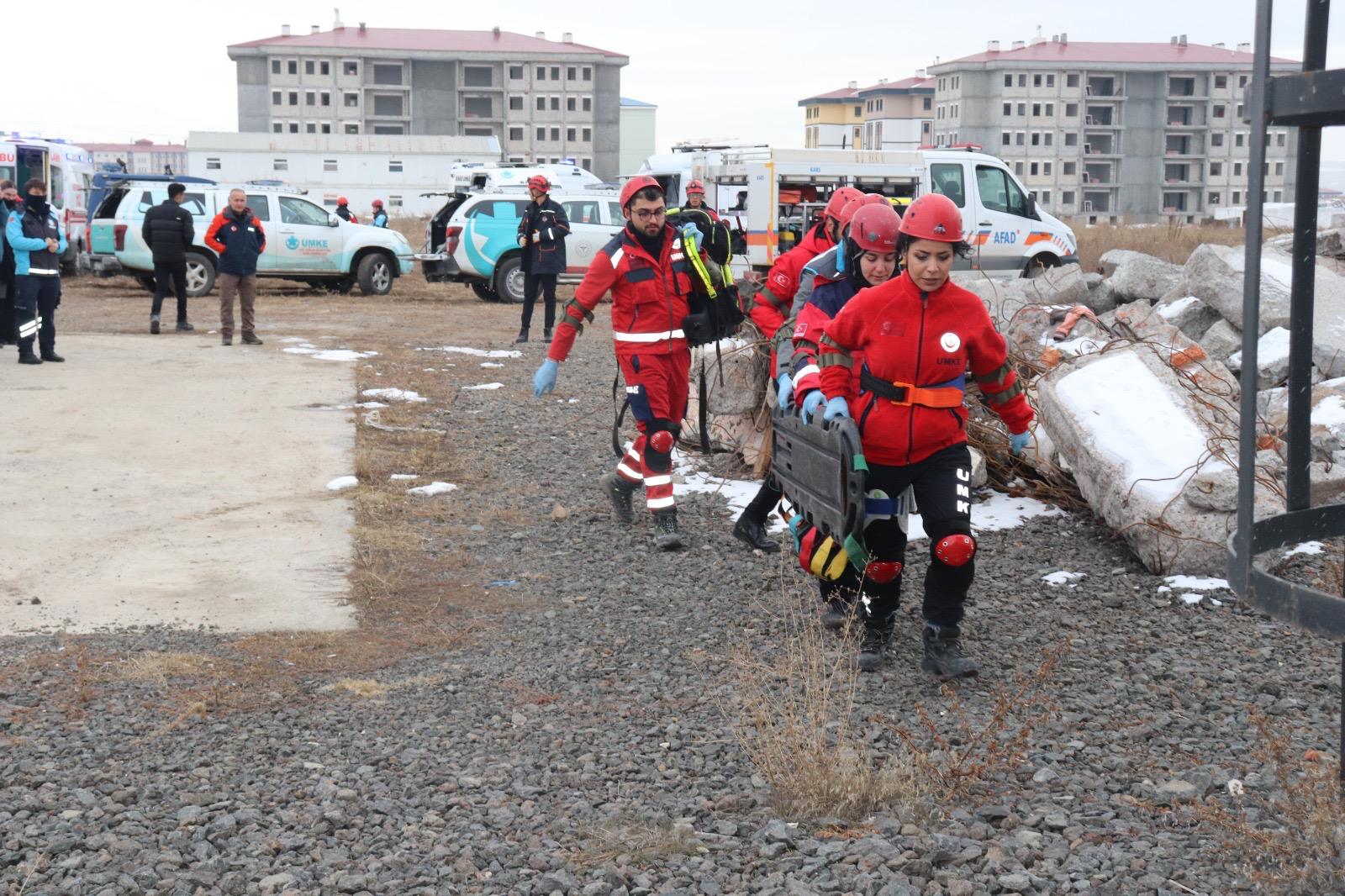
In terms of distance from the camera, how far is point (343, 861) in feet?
11.5

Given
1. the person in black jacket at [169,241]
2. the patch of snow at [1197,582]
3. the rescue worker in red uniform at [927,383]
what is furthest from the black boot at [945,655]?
the person in black jacket at [169,241]

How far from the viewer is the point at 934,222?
4.70 meters

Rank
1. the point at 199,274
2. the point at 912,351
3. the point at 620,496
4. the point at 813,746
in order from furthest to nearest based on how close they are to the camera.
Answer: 1. the point at 199,274
2. the point at 620,496
3. the point at 912,351
4. the point at 813,746

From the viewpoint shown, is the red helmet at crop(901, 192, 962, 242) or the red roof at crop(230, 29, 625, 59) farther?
the red roof at crop(230, 29, 625, 59)

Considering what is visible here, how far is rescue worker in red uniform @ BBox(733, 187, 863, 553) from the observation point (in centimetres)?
665

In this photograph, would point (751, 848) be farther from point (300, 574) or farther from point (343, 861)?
point (300, 574)

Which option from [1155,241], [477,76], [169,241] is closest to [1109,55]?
[477,76]

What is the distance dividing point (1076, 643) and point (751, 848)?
2.30m

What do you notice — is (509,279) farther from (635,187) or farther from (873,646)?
(873,646)

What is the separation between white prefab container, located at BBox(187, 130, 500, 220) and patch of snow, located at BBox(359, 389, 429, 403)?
225ft

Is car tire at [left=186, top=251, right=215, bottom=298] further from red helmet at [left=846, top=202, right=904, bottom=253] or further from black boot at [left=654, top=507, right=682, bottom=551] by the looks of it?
red helmet at [left=846, top=202, right=904, bottom=253]

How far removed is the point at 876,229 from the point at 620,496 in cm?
262

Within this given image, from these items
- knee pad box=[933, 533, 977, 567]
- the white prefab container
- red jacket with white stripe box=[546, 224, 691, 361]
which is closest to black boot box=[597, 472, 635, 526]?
red jacket with white stripe box=[546, 224, 691, 361]

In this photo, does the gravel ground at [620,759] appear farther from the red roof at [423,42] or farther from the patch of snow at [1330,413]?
the red roof at [423,42]
